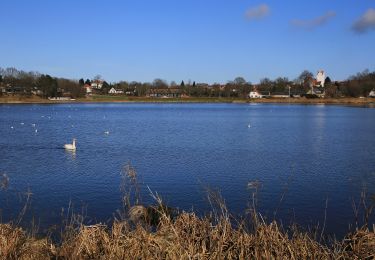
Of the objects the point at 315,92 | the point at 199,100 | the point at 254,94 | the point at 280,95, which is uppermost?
the point at 315,92

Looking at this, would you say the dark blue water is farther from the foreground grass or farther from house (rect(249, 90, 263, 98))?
house (rect(249, 90, 263, 98))

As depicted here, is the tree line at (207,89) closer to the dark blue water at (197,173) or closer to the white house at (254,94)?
the white house at (254,94)

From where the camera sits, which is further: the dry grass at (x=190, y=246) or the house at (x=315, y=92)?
the house at (x=315, y=92)

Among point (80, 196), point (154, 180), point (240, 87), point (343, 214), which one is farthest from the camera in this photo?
point (240, 87)

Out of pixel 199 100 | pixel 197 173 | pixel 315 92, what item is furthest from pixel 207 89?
pixel 197 173

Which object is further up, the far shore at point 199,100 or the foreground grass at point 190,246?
the foreground grass at point 190,246

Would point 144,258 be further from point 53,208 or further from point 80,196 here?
point 80,196

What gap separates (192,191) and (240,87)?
170 metres

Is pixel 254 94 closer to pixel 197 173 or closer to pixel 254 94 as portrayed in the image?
pixel 254 94

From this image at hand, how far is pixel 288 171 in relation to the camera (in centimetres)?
2333

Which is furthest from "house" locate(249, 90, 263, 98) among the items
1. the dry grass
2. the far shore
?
the dry grass

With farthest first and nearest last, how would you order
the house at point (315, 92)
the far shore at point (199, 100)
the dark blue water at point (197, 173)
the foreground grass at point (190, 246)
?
the house at point (315, 92) → the far shore at point (199, 100) → the dark blue water at point (197, 173) → the foreground grass at point (190, 246)

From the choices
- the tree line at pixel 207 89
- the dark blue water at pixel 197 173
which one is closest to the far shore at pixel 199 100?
the tree line at pixel 207 89

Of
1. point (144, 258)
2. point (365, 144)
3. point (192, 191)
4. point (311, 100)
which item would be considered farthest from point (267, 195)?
point (311, 100)
